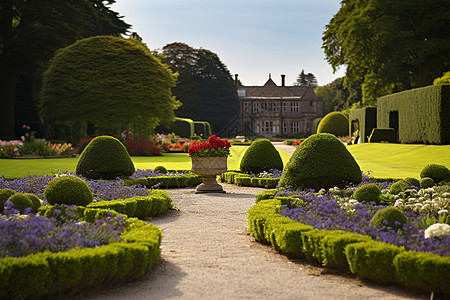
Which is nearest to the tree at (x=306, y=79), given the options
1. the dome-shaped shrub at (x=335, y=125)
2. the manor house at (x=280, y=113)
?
the manor house at (x=280, y=113)

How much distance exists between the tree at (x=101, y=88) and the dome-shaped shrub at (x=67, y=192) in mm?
19156

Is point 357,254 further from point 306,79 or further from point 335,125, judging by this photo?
point 306,79

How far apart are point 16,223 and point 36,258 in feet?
3.64

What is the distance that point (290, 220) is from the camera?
593 centimetres

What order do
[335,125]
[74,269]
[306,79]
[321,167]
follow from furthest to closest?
[306,79] < [335,125] < [321,167] < [74,269]

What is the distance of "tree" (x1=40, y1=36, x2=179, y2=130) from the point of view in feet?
84.4

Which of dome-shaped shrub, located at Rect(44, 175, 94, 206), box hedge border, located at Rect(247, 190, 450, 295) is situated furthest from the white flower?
dome-shaped shrub, located at Rect(44, 175, 94, 206)

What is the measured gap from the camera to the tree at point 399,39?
27172mm

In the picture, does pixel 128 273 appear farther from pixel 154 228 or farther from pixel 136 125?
pixel 136 125

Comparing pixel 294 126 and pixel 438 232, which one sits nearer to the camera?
pixel 438 232

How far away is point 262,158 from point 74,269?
10.2 m

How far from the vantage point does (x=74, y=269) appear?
3881 millimetres

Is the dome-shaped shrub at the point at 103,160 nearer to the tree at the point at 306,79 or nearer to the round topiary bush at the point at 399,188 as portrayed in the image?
the round topiary bush at the point at 399,188

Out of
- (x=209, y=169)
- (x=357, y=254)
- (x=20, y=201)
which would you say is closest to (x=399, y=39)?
(x=209, y=169)
